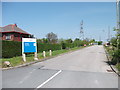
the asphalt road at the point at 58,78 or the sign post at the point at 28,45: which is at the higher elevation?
the sign post at the point at 28,45

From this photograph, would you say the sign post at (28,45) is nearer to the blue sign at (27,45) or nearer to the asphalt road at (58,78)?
the blue sign at (27,45)

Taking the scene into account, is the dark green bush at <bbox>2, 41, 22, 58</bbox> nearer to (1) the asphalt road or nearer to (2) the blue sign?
(2) the blue sign

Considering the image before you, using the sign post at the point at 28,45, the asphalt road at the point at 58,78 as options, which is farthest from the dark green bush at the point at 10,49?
the asphalt road at the point at 58,78

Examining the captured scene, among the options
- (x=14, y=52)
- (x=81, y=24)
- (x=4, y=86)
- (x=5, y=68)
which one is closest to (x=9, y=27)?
(x=14, y=52)

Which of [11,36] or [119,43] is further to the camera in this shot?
[11,36]

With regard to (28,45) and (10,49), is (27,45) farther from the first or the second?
(10,49)

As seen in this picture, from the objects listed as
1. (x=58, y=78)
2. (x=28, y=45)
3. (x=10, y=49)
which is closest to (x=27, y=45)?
(x=28, y=45)

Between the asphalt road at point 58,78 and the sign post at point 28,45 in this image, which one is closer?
the asphalt road at point 58,78

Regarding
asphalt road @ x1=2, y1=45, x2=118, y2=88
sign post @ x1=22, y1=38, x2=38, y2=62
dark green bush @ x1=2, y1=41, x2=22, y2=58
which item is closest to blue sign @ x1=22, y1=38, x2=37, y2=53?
sign post @ x1=22, y1=38, x2=38, y2=62

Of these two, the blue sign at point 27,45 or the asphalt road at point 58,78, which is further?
the blue sign at point 27,45

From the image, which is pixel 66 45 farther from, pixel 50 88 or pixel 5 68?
pixel 50 88

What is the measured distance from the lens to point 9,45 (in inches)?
669

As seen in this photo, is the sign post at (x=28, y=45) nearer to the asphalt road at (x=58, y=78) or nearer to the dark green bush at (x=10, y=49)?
the dark green bush at (x=10, y=49)

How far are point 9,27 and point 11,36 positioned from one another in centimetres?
378
